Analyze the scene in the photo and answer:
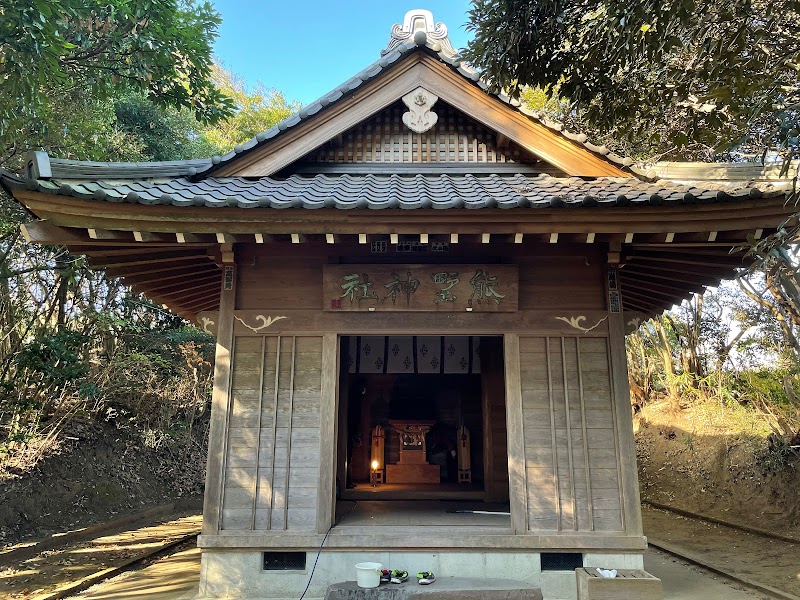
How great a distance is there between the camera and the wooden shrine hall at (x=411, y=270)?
4.36m

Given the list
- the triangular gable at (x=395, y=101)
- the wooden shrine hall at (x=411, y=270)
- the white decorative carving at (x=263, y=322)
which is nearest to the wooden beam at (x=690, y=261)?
the wooden shrine hall at (x=411, y=270)

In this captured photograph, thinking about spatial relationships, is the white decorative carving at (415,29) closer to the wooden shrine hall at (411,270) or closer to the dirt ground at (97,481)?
the wooden shrine hall at (411,270)

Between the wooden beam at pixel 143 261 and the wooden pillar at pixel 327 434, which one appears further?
the wooden beam at pixel 143 261

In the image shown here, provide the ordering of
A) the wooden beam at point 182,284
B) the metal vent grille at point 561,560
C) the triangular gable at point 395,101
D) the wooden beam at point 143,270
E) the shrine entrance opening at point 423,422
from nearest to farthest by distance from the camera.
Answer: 1. the metal vent grille at point 561,560
2. the wooden beam at point 143,270
3. the triangular gable at point 395,101
4. the wooden beam at point 182,284
5. the shrine entrance opening at point 423,422

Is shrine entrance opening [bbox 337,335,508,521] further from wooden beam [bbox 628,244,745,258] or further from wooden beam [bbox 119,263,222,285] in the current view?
wooden beam [bbox 628,244,745,258]

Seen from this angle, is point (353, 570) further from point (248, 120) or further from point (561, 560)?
point (248, 120)

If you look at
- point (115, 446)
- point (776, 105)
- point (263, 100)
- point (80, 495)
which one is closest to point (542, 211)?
point (776, 105)

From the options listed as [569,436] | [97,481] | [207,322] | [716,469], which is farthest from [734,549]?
[97,481]

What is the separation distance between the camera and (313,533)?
4.70m

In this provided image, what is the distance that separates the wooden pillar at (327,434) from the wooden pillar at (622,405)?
9.11ft

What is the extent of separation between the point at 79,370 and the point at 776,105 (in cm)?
1074

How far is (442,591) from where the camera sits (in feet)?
13.3

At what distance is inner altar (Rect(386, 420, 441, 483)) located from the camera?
376 inches

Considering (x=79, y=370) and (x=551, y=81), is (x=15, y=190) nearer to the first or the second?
(x=551, y=81)
